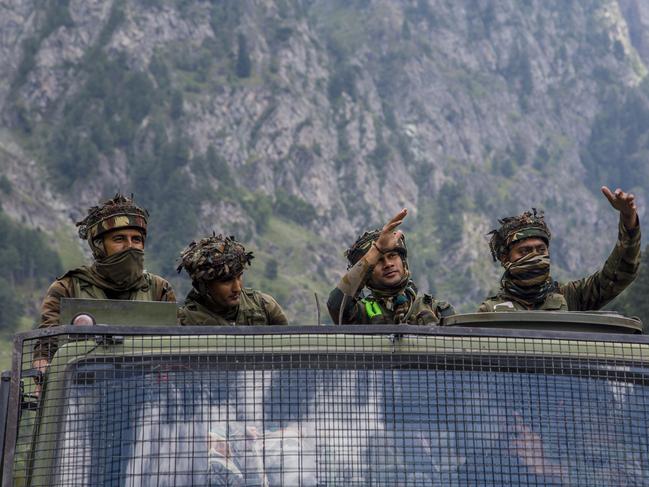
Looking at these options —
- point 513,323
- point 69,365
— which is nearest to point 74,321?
point 69,365

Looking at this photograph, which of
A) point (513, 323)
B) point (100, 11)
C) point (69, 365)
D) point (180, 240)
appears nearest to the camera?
point (69, 365)

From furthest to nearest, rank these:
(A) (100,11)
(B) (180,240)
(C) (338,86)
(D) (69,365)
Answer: (C) (338,86)
(A) (100,11)
(B) (180,240)
(D) (69,365)

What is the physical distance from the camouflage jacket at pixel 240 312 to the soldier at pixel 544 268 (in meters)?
1.04

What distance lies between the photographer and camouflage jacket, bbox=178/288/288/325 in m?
7.24

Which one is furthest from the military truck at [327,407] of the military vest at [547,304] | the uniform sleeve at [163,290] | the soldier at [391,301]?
the uniform sleeve at [163,290]

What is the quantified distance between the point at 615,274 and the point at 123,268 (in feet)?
8.73

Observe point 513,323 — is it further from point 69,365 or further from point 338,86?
point 338,86

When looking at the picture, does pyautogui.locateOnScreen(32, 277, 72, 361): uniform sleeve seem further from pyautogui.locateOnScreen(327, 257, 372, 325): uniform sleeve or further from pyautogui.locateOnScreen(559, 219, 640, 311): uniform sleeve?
pyautogui.locateOnScreen(559, 219, 640, 311): uniform sleeve

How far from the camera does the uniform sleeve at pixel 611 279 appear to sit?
26.9 feet

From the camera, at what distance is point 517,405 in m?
5.30

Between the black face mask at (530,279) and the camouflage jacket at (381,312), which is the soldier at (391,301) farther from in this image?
the black face mask at (530,279)

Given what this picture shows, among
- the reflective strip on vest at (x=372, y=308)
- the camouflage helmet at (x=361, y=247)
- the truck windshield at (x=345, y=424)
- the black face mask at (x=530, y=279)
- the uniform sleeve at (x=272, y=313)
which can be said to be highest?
the camouflage helmet at (x=361, y=247)

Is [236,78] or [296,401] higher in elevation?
[236,78]

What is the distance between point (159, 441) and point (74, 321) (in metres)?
0.94
